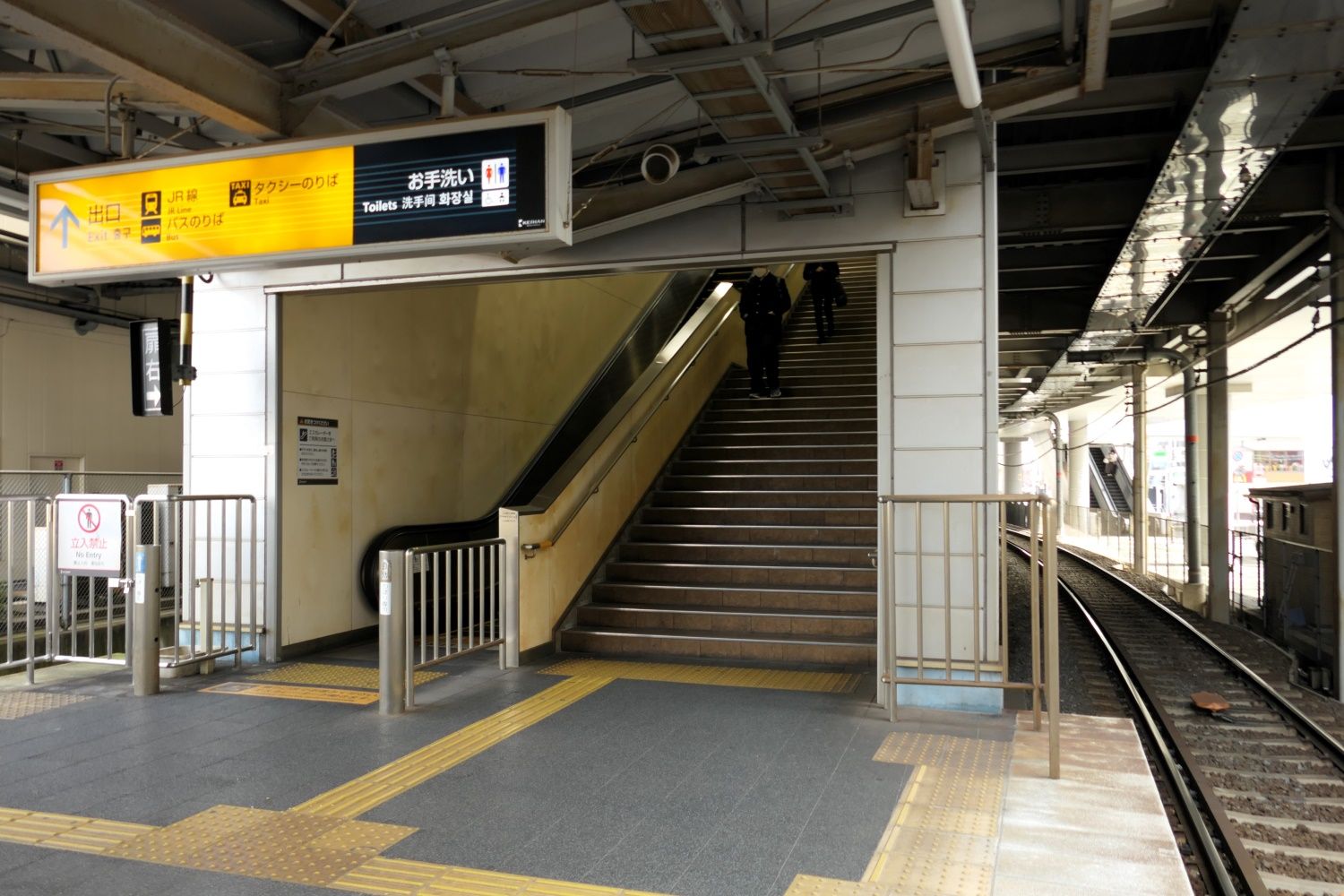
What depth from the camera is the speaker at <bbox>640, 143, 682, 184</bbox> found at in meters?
5.23

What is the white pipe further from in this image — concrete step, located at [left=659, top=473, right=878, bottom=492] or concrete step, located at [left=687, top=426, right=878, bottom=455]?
concrete step, located at [left=687, top=426, right=878, bottom=455]

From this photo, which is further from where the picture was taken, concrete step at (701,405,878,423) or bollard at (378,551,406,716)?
concrete step at (701,405,878,423)

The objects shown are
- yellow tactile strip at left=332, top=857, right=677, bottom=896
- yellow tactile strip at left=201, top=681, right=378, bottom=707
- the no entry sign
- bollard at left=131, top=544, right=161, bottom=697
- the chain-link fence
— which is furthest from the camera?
the chain-link fence

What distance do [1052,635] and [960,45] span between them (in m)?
2.68

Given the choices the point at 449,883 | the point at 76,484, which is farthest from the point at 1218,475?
the point at 76,484

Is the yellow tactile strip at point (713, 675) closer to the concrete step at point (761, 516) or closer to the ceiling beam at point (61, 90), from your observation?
the concrete step at point (761, 516)

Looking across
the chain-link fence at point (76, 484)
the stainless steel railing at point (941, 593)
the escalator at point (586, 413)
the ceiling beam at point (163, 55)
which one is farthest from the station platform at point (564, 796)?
the chain-link fence at point (76, 484)

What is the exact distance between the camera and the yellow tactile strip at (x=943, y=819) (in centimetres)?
325

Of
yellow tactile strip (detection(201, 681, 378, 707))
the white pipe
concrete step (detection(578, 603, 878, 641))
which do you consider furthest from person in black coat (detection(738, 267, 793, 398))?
the white pipe

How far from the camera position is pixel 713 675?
6.65 m

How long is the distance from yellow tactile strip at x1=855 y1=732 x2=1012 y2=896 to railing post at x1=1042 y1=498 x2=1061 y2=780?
0.87 feet

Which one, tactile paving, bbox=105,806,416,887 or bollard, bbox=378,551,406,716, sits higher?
bollard, bbox=378,551,406,716

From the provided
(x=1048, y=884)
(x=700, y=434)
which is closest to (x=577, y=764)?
(x=1048, y=884)

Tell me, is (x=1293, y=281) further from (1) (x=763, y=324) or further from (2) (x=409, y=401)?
(2) (x=409, y=401)
